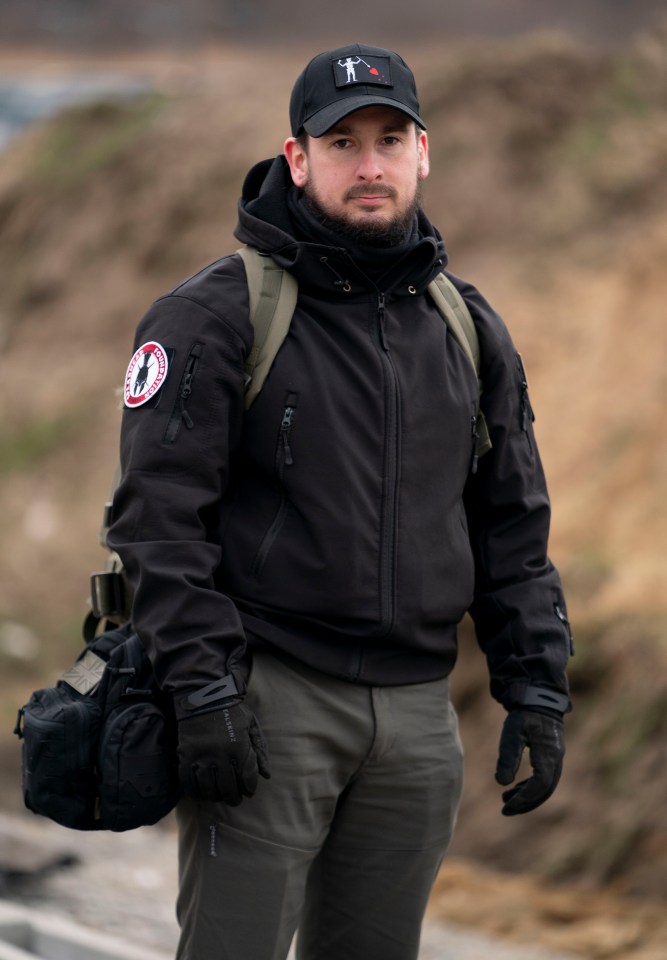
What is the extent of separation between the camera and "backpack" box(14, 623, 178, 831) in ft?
8.42

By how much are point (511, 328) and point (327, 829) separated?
775 centimetres

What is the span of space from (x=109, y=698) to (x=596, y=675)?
478 cm

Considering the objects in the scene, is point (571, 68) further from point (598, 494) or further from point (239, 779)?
point (239, 779)

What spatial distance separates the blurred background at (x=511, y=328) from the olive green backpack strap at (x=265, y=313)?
11.6 feet

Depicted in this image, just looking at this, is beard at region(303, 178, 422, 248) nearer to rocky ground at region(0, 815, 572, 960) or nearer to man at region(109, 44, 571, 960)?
man at region(109, 44, 571, 960)

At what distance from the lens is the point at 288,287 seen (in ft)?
8.80

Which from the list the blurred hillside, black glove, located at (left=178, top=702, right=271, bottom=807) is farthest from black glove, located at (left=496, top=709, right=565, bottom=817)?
the blurred hillside

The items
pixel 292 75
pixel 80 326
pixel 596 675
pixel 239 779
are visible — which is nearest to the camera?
pixel 239 779

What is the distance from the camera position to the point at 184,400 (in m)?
2.57

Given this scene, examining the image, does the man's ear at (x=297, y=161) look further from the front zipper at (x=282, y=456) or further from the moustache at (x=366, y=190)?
the front zipper at (x=282, y=456)

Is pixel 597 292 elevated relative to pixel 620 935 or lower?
elevated

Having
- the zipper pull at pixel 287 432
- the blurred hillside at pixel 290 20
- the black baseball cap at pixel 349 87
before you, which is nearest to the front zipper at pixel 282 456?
the zipper pull at pixel 287 432

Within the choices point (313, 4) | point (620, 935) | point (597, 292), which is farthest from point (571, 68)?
point (313, 4)

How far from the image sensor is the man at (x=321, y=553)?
2.55 metres
